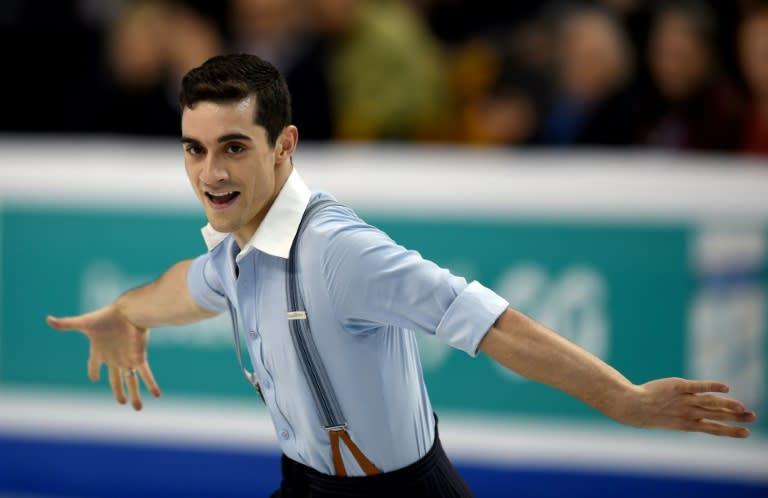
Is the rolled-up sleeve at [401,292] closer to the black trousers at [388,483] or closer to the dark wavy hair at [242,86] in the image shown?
the dark wavy hair at [242,86]

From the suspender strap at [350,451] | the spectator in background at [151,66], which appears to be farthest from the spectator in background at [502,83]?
the suspender strap at [350,451]

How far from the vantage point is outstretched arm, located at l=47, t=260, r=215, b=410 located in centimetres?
359

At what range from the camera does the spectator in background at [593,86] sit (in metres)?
6.18

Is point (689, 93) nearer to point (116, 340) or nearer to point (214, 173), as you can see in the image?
point (116, 340)

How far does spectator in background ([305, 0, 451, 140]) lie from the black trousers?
3.57m

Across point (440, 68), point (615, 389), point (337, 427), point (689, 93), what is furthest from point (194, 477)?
point (615, 389)

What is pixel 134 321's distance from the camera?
11.9 feet

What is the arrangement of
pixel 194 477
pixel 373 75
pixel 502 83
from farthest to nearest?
pixel 502 83, pixel 373 75, pixel 194 477

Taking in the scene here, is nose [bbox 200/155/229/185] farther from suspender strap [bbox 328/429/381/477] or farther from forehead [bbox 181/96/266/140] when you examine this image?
suspender strap [bbox 328/429/381/477]

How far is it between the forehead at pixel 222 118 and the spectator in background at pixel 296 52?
3483 millimetres

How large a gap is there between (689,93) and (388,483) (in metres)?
3.68

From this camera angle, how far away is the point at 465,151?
19.6ft

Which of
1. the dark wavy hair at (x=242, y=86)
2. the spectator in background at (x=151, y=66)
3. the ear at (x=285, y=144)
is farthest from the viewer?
the spectator in background at (x=151, y=66)

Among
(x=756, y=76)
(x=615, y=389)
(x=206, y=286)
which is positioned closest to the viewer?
(x=615, y=389)
